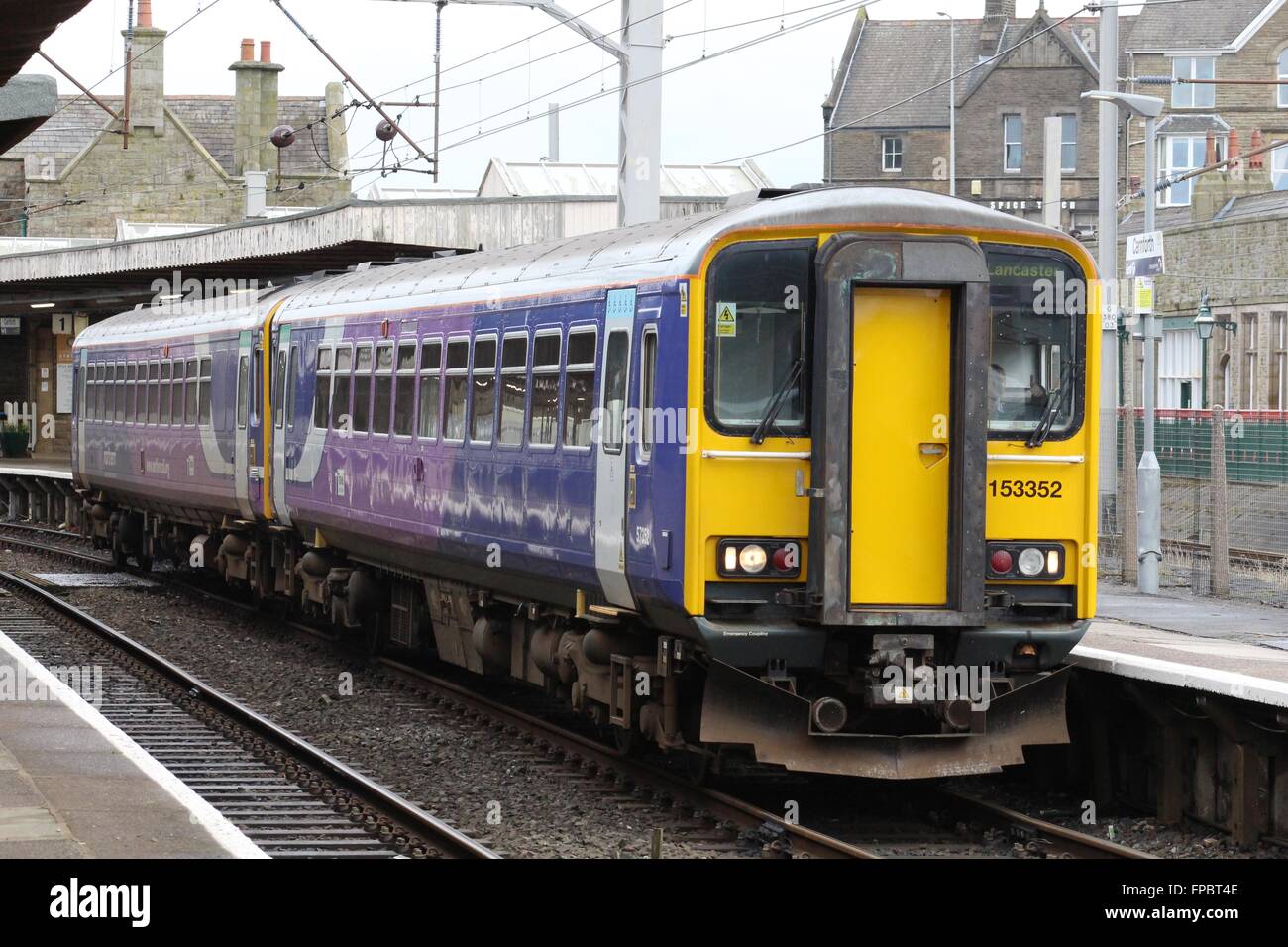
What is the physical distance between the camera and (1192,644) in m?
13.6

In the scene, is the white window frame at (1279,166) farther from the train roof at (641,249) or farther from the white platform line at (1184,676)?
the white platform line at (1184,676)

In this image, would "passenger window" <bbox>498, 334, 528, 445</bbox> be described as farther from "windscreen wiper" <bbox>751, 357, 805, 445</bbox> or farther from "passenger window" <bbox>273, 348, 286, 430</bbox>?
"passenger window" <bbox>273, 348, 286, 430</bbox>

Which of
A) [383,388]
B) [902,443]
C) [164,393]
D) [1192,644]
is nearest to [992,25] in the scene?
[164,393]

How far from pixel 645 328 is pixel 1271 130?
51.8m

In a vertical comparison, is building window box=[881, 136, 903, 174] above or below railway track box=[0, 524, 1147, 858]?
above

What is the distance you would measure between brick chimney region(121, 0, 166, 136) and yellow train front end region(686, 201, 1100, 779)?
170 feet

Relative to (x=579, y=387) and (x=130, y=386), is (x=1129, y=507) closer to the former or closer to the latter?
(x=579, y=387)

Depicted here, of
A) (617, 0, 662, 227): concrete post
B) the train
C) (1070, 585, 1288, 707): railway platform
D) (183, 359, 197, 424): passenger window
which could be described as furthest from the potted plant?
the train

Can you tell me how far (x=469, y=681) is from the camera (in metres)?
16.2

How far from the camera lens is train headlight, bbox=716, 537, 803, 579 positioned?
9992 mm

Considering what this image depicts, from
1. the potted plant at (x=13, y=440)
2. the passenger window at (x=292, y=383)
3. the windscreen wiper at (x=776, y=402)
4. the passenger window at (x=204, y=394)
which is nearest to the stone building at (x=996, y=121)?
the potted plant at (x=13, y=440)

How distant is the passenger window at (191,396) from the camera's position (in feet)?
70.1

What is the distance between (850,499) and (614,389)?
1689 millimetres
